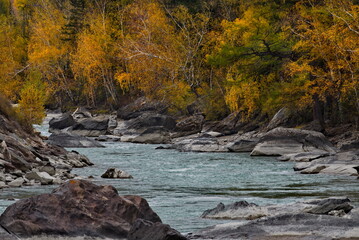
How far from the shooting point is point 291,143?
107ft

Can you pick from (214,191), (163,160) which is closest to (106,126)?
(163,160)

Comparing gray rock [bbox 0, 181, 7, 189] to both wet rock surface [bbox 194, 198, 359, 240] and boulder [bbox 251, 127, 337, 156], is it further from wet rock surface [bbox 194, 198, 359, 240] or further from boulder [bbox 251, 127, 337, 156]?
boulder [bbox 251, 127, 337, 156]

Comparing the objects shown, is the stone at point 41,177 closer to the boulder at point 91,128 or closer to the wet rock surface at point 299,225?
the wet rock surface at point 299,225

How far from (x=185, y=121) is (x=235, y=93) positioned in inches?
221

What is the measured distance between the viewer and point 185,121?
48.7 m

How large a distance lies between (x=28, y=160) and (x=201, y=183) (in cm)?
661

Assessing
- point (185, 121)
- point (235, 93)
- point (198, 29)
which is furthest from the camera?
point (198, 29)

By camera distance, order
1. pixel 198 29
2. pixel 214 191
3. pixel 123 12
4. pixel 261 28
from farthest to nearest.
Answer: pixel 123 12 → pixel 198 29 → pixel 261 28 → pixel 214 191

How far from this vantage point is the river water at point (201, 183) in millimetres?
15031

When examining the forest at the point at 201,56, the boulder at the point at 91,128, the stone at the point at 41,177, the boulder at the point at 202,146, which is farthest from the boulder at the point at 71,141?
the stone at the point at 41,177

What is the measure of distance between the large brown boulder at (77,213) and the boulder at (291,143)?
71.8ft

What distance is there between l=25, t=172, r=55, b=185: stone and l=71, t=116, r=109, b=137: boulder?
30.0m

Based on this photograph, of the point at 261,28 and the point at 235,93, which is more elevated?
the point at 261,28

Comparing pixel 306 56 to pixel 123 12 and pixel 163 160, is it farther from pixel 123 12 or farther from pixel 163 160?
pixel 123 12
